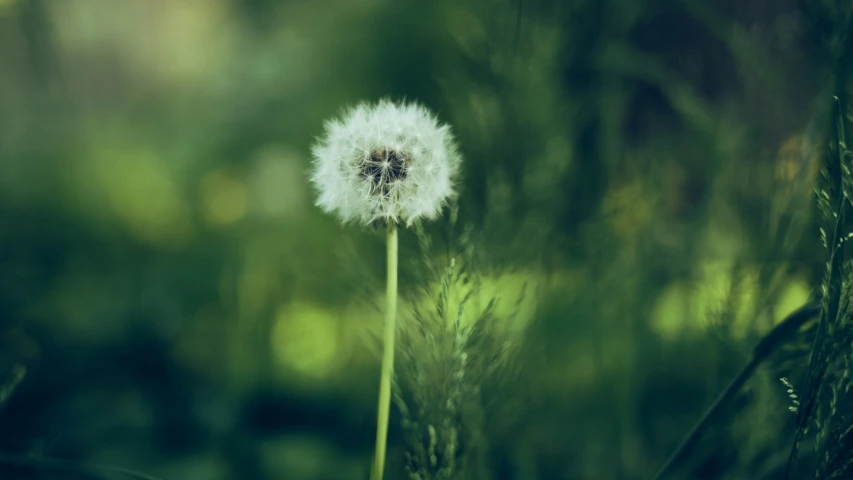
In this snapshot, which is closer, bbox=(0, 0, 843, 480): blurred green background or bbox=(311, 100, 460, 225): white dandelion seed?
bbox=(311, 100, 460, 225): white dandelion seed

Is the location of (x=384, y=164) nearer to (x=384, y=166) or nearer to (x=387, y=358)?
(x=384, y=166)

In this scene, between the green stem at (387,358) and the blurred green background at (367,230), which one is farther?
the blurred green background at (367,230)

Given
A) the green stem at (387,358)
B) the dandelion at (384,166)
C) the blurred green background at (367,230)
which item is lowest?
the green stem at (387,358)

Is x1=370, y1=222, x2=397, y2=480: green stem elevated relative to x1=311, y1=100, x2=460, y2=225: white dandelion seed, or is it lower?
lower

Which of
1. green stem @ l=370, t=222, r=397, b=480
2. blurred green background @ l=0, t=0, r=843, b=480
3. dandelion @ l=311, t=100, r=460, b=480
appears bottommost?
green stem @ l=370, t=222, r=397, b=480

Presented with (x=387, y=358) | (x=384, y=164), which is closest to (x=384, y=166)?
(x=384, y=164)

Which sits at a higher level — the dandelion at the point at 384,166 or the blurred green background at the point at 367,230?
the blurred green background at the point at 367,230
